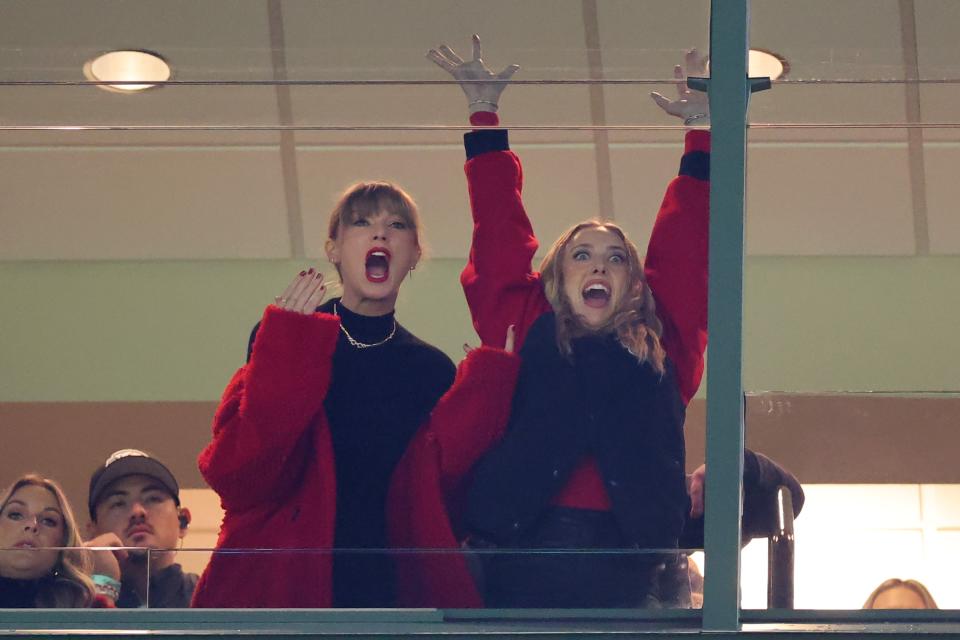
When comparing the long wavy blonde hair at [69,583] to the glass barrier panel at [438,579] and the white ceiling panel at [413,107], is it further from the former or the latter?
the white ceiling panel at [413,107]

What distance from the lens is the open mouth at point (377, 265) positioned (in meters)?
4.70

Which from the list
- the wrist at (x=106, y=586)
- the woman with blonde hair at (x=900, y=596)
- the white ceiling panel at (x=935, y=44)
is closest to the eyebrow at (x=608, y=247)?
the white ceiling panel at (x=935, y=44)

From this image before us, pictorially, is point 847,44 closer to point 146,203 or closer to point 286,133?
point 286,133

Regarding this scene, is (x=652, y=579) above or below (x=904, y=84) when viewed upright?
below

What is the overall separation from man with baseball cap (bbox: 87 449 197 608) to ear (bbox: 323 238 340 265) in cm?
62

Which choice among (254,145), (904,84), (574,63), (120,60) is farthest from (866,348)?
(120,60)

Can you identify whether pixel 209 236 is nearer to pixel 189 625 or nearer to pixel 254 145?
pixel 254 145

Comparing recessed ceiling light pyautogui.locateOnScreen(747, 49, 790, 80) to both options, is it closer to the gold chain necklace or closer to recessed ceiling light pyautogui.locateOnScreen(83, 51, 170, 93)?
the gold chain necklace

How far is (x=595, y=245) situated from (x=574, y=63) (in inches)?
17.8

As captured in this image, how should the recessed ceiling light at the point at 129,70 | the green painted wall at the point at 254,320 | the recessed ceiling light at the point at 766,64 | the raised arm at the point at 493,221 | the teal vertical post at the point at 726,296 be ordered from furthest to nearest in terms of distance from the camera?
the recessed ceiling light at the point at 129,70, the raised arm at the point at 493,221, the green painted wall at the point at 254,320, the recessed ceiling light at the point at 766,64, the teal vertical post at the point at 726,296

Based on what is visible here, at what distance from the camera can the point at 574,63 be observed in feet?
15.8

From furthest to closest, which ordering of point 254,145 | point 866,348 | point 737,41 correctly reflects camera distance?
point 254,145
point 866,348
point 737,41

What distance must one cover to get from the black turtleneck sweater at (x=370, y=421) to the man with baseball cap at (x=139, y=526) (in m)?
0.36

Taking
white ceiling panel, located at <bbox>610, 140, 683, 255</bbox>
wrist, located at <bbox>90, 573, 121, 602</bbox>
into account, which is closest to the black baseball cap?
wrist, located at <bbox>90, 573, 121, 602</bbox>
